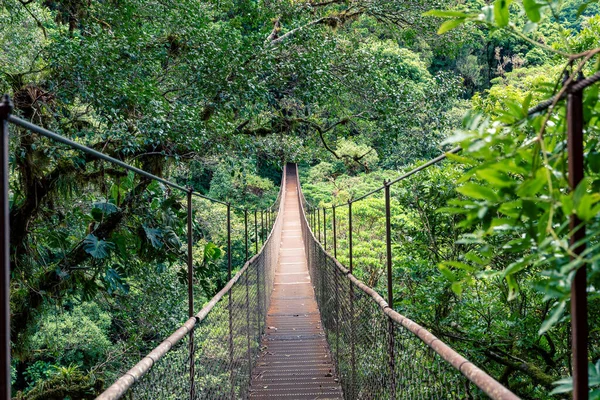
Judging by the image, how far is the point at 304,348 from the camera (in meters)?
4.57

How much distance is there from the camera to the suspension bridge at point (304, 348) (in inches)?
24.6

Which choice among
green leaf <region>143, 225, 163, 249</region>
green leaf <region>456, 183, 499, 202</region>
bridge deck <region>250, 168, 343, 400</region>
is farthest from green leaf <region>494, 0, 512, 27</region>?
bridge deck <region>250, 168, 343, 400</region>

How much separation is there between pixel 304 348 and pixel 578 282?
4198 millimetres

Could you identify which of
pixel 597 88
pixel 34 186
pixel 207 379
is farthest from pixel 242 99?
pixel 597 88

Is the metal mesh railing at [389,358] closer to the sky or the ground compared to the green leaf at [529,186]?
closer to the ground

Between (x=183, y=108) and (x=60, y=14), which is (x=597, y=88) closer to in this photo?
(x=183, y=108)

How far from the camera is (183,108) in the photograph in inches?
165

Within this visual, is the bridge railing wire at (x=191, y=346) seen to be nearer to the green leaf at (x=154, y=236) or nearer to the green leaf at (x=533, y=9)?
the green leaf at (x=154, y=236)

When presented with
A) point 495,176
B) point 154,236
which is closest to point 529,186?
point 495,176

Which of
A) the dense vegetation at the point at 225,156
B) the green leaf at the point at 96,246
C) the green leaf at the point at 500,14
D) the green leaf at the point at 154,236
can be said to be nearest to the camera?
the green leaf at the point at 500,14

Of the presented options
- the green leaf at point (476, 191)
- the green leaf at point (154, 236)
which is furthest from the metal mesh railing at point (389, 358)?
the green leaf at point (154, 236)

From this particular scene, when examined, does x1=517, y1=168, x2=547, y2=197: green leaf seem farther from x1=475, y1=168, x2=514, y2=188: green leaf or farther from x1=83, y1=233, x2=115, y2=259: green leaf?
x1=83, y1=233, x2=115, y2=259: green leaf

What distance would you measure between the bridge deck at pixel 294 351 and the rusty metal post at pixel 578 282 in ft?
9.94

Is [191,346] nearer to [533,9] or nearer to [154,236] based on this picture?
[154,236]
